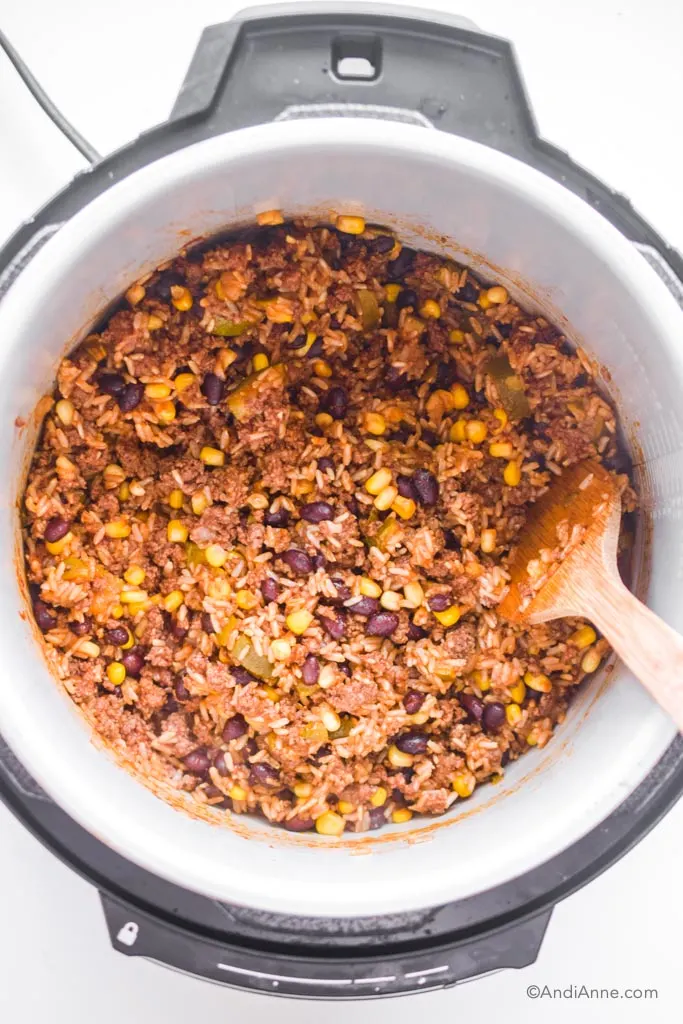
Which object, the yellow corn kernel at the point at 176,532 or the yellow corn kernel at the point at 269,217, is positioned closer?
the yellow corn kernel at the point at 269,217

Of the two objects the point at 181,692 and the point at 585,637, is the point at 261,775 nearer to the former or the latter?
the point at 181,692

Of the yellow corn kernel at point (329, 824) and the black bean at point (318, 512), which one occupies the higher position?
the black bean at point (318, 512)

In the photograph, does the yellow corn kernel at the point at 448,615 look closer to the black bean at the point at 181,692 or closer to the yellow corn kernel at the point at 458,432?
the yellow corn kernel at the point at 458,432

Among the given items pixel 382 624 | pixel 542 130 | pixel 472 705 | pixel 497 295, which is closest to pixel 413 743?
pixel 472 705

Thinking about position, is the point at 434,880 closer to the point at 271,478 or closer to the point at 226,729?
the point at 226,729

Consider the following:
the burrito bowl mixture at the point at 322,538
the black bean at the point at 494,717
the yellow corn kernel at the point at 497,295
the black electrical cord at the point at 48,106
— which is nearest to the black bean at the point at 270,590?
the burrito bowl mixture at the point at 322,538

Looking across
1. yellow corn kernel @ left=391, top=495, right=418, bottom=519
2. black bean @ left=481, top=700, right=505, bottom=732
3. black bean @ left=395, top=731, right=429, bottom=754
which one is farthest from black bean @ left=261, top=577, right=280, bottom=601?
black bean @ left=481, top=700, right=505, bottom=732

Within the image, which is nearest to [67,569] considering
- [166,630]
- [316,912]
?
[166,630]
